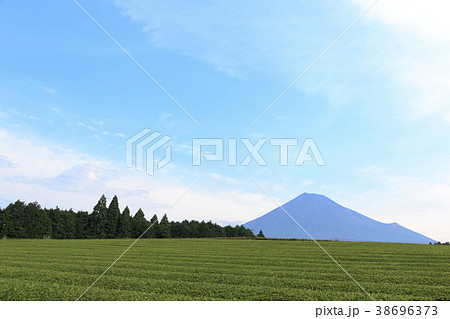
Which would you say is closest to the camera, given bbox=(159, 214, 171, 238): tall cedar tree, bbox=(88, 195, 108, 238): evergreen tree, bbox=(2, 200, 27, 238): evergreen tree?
bbox=(2, 200, 27, 238): evergreen tree

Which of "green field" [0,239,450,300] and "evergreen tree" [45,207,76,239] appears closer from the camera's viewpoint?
"green field" [0,239,450,300]

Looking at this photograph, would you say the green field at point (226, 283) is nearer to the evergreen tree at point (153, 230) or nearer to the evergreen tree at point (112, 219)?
the evergreen tree at point (153, 230)

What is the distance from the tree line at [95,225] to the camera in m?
65.9

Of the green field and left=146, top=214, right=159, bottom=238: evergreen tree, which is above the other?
the green field

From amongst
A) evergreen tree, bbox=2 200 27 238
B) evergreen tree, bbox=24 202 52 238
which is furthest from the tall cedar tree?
evergreen tree, bbox=2 200 27 238

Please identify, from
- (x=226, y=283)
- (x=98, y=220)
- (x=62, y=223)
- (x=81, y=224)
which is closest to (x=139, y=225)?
Result: (x=98, y=220)

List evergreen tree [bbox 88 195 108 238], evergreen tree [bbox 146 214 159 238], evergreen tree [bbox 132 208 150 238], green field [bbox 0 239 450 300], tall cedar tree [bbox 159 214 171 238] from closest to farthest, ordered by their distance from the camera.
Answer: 1. green field [bbox 0 239 450 300]
2. evergreen tree [bbox 88 195 108 238]
3. evergreen tree [bbox 146 214 159 238]
4. evergreen tree [bbox 132 208 150 238]
5. tall cedar tree [bbox 159 214 171 238]

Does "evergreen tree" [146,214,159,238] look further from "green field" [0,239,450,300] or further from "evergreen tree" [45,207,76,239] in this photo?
"green field" [0,239,450,300]

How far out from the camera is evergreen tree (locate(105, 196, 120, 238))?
7175 centimetres

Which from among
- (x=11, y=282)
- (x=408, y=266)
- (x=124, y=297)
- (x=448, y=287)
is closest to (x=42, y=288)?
(x=11, y=282)

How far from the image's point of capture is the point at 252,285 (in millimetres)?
13211

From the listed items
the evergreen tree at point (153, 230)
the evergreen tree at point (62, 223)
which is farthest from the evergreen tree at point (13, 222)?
the evergreen tree at point (153, 230)

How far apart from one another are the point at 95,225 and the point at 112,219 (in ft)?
13.3
